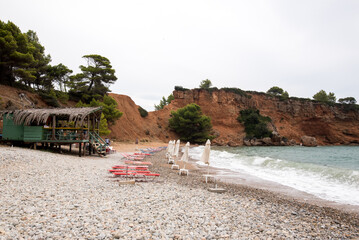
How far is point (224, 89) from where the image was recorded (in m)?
62.4

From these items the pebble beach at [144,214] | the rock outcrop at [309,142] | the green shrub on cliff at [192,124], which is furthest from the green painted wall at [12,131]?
the rock outcrop at [309,142]

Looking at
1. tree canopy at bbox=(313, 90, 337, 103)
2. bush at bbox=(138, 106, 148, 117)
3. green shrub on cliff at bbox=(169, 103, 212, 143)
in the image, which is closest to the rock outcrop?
green shrub on cliff at bbox=(169, 103, 212, 143)

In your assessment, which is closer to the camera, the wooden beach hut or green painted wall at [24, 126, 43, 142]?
the wooden beach hut

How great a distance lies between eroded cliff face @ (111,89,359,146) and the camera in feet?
190

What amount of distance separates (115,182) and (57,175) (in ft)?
7.87

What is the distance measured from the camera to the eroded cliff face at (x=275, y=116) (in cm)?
5788

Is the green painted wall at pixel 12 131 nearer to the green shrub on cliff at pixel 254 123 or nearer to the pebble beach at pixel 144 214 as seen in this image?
the pebble beach at pixel 144 214

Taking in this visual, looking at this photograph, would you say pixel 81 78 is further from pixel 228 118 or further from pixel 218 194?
pixel 228 118

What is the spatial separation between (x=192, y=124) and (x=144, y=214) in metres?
44.3

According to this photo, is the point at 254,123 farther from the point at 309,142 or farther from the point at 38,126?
the point at 38,126

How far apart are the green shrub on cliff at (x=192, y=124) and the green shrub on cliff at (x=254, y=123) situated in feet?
47.9

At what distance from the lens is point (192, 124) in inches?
1929

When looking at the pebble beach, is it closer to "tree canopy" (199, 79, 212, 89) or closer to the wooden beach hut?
the wooden beach hut

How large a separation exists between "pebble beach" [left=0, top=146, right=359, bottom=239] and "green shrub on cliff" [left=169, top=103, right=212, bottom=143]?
40623 millimetres
